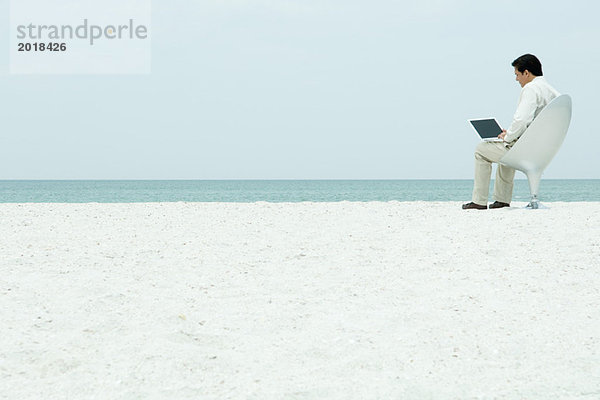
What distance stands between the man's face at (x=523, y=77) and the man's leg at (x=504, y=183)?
97 centimetres

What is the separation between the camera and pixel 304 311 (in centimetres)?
336

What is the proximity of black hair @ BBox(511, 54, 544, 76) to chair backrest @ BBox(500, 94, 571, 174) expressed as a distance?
0.42m

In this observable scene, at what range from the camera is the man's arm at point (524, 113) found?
21.4 ft

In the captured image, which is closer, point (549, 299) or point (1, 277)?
point (549, 299)

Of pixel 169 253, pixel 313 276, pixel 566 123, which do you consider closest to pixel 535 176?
pixel 566 123

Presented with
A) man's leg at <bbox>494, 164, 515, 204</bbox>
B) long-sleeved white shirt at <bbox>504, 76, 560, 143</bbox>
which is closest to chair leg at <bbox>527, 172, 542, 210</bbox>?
man's leg at <bbox>494, 164, 515, 204</bbox>

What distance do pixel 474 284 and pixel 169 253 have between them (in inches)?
90.6

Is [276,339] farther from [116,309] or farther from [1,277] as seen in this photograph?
[1,277]

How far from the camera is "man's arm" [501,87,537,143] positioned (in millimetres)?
6516

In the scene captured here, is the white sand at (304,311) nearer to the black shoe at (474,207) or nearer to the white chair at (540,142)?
the black shoe at (474,207)

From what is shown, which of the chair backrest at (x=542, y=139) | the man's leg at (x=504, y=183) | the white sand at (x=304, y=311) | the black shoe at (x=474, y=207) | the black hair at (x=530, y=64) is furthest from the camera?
the man's leg at (x=504, y=183)

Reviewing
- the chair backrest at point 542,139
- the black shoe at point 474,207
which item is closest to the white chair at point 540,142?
the chair backrest at point 542,139

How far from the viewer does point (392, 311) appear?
336 centimetres

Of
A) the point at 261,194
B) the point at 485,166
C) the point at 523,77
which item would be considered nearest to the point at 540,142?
the point at 485,166
